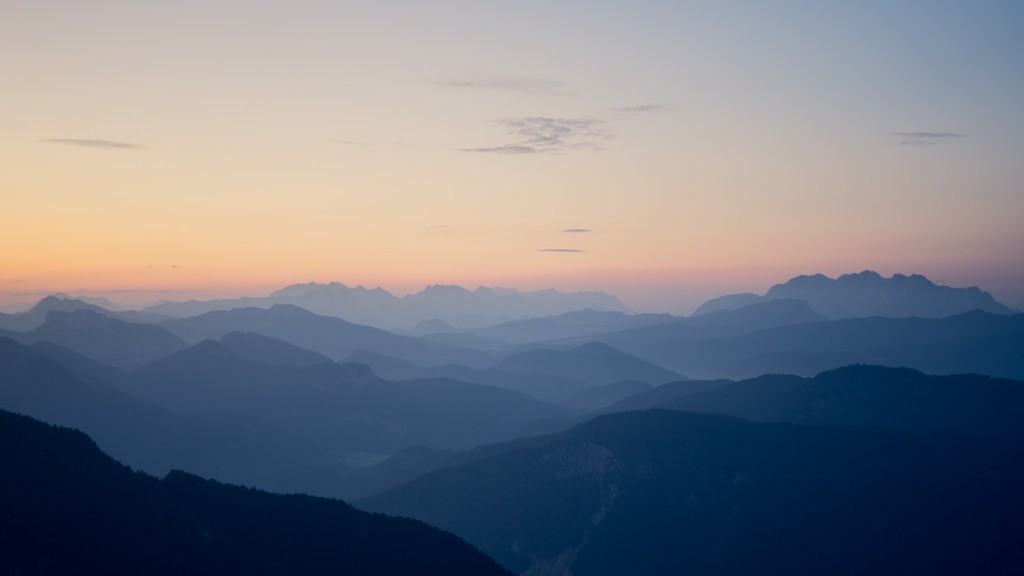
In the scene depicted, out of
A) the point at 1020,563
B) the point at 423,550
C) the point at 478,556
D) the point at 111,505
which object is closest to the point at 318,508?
the point at 423,550

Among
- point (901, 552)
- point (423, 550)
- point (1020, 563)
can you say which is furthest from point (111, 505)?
point (1020, 563)

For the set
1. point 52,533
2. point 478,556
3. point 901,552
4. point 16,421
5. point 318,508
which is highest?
point 16,421

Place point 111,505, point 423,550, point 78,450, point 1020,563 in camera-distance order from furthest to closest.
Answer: point 1020,563, point 423,550, point 78,450, point 111,505

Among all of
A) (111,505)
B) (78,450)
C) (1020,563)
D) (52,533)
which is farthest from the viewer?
(1020,563)

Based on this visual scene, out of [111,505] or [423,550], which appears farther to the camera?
[423,550]

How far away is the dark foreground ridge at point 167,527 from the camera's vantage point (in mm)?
124938

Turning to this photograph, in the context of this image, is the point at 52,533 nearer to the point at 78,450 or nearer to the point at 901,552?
the point at 78,450

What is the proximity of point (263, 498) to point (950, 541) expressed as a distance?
153927mm

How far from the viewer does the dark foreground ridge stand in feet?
410

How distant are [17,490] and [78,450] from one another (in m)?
15.6

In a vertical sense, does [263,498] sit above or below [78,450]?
below

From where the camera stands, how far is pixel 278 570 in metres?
139

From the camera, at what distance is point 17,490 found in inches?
5177

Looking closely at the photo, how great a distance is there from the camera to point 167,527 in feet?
438
